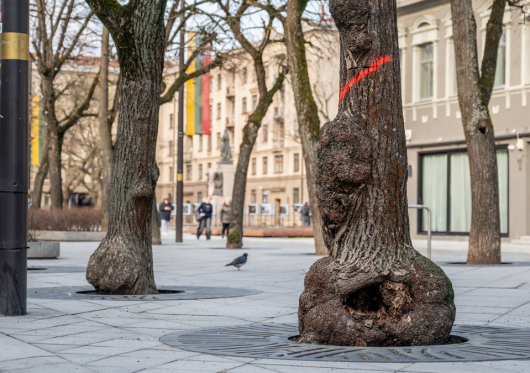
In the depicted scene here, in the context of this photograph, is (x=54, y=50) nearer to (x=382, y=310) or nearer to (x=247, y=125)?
(x=247, y=125)

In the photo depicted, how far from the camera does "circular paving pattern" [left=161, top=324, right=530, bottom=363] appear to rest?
5336 millimetres

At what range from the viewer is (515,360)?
521 centimetres

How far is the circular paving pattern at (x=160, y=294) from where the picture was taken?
31.6 ft

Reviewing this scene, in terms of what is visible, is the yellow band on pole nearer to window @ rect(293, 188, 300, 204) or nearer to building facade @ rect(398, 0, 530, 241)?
building facade @ rect(398, 0, 530, 241)

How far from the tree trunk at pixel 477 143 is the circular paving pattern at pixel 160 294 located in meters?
6.25

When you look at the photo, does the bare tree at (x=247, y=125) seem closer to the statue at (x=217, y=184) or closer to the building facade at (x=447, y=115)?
the building facade at (x=447, y=115)

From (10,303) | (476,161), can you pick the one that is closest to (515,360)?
(10,303)

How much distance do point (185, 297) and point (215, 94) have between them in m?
74.1

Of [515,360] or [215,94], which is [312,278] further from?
[215,94]

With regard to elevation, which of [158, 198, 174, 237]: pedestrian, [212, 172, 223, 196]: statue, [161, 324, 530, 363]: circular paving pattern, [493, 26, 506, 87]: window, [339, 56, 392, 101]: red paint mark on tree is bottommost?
[161, 324, 530, 363]: circular paving pattern

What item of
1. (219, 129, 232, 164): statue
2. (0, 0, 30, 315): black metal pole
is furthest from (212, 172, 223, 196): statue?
(0, 0, 30, 315): black metal pole

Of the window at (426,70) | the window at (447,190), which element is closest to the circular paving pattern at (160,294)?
the window at (447,190)

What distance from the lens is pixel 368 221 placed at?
6.27m

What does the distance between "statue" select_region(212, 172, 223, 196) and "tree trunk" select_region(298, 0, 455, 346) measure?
133 feet
